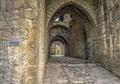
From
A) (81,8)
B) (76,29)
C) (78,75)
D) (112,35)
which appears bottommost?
(78,75)

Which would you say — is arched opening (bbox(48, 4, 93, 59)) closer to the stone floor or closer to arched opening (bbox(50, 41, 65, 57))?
the stone floor

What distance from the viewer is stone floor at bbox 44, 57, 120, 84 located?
5238mm

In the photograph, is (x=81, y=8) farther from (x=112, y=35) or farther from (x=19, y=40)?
(x=19, y=40)

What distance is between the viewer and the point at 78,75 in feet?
19.0

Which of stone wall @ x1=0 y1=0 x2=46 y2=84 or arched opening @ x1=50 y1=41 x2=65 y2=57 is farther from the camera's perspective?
arched opening @ x1=50 y1=41 x2=65 y2=57

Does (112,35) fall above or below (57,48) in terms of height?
above

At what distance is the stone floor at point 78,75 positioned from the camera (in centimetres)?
524

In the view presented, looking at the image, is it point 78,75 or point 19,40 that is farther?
point 78,75

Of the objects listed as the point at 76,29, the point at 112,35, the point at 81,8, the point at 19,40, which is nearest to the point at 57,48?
the point at 76,29

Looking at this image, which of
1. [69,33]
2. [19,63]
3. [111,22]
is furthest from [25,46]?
[69,33]

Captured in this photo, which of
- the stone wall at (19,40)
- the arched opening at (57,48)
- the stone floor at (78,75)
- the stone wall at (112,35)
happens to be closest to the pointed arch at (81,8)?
the stone wall at (112,35)

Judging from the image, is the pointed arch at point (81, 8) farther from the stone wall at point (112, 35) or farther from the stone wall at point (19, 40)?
the stone wall at point (19, 40)

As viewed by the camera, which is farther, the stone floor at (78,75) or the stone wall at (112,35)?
the stone wall at (112,35)

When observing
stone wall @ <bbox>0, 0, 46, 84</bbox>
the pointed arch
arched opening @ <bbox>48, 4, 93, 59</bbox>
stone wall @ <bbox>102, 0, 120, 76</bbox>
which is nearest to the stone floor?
stone wall @ <bbox>102, 0, 120, 76</bbox>
